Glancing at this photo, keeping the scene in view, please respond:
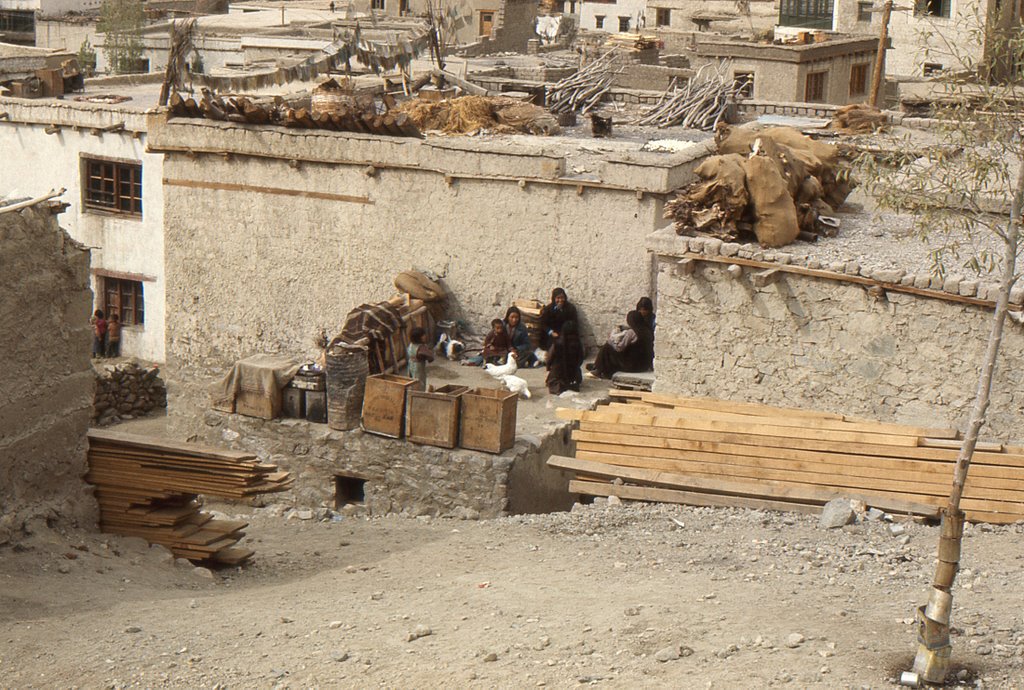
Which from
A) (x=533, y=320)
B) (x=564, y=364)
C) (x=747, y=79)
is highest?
(x=747, y=79)

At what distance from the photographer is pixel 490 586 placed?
10328 millimetres

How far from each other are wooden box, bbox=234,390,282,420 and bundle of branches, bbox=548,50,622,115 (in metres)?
9.81

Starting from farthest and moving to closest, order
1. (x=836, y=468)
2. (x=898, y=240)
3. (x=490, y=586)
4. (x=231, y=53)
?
(x=231, y=53) → (x=898, y=240) → (x=836, y=468) → (x=490, y=586)

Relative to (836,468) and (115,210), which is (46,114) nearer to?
(115,210)

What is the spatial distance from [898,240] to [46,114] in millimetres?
14964

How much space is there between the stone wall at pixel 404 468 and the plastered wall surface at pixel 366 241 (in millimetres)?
2655

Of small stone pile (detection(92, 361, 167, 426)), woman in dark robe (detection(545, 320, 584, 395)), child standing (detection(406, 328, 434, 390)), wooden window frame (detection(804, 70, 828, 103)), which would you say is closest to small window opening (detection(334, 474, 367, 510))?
child standing (detection(406, 328, 434, 390))

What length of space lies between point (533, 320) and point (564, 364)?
1092 mm

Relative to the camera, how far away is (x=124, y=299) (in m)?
24.4

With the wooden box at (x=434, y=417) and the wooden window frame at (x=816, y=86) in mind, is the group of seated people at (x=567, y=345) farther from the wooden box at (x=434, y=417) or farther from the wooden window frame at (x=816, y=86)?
the wooden window frame at (x=816, y=86)

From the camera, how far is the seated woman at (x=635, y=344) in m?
15.7

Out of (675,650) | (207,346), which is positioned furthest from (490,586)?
(207,346)

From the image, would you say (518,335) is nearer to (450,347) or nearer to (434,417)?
(450,347)

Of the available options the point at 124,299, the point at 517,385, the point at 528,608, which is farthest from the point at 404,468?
the point at 124,299
